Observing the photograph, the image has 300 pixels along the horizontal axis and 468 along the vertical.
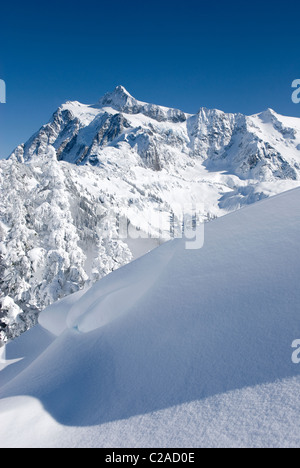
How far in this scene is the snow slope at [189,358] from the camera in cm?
275

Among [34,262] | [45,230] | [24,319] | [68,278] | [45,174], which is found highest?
[45,174]

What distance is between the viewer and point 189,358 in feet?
11.4

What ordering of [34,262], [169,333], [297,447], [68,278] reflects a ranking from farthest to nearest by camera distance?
[68,278] → [34,262] → [169,333] → [297,447]

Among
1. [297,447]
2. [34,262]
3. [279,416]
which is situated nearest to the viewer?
[297,447]

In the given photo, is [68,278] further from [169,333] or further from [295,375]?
[295,375]

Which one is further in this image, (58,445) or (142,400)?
(142,400)

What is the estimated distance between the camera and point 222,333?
3590 millimetres

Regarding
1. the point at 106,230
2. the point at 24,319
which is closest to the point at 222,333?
the point at 24,319

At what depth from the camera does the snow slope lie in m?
2.75

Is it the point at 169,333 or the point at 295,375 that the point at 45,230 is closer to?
the point at 169,333

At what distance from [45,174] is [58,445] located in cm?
1638
